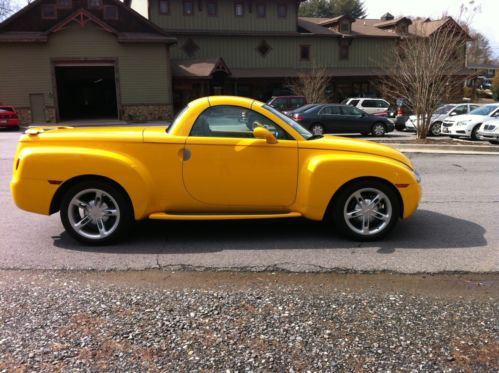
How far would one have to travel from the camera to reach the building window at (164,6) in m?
36.9

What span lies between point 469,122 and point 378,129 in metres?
3.82

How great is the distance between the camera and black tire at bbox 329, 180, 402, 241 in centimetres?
531

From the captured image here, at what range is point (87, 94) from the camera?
4325 cm

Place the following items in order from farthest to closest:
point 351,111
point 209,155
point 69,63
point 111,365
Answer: point 69,63 → point 351,111 → point 209,155 → point 111,365

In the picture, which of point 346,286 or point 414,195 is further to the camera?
point 414,195

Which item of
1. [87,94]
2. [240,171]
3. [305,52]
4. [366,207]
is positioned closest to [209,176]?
[240,171]

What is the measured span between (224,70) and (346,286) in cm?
3339

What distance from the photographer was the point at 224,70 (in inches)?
1417

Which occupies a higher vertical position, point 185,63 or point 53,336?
point 185,63

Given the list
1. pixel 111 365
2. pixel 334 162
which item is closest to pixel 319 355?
pixel 111 365

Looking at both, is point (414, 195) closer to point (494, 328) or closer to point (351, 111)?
point (494, 328)

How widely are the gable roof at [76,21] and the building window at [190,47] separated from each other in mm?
6328

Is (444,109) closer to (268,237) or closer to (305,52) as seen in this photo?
(268,237)

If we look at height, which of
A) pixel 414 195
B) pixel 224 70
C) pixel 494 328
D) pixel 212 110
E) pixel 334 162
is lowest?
pixel 494 328
